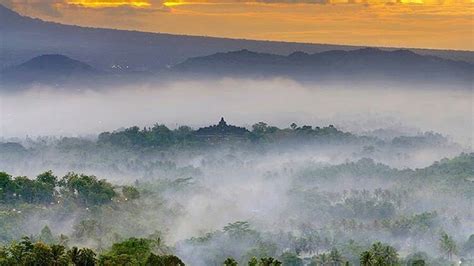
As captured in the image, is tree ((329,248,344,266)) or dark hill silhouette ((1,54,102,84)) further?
dark hill silhouette ((1,54,102,84))

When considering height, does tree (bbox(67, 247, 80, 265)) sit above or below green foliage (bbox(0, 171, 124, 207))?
above

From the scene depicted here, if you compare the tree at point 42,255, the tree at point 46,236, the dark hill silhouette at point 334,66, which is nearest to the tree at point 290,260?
the tree at point 46,236

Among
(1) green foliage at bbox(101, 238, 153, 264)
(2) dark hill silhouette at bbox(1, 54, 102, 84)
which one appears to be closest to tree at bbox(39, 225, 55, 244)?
(1) green foliage at bbox(101, 238, 153, 264)

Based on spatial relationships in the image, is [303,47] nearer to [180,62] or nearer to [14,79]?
[180,62]

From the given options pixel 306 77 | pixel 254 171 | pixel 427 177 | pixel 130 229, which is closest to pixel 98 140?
pixel 254 171

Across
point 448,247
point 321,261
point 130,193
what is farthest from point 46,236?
point 448,247

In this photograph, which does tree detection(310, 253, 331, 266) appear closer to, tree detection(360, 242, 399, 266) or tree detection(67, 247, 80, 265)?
tree detection(360, 242, 399, 266)

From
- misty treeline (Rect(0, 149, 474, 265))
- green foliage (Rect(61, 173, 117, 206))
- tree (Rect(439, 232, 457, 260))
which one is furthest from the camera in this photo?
green foliage (Rect(61, 173, 117, 206))
